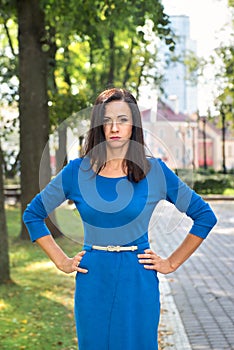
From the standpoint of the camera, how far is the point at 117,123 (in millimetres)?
3873

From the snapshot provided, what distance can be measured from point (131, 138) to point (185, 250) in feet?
2.09

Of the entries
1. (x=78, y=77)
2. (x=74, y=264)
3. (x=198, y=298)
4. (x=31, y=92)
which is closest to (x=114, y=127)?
(x=74, y=264)

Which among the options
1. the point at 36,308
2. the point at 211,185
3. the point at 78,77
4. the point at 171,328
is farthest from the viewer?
the point at 211,185

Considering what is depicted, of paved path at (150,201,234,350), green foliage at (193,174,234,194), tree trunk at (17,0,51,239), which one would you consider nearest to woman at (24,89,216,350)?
paved path at (150,201,234,350)

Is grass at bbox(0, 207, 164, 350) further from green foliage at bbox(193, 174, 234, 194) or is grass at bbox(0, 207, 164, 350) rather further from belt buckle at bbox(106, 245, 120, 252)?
green foliage at bbox(193, 174, 234, 194)

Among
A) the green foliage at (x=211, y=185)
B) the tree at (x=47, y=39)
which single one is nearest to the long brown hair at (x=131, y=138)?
the tree at (x=47, y=39)

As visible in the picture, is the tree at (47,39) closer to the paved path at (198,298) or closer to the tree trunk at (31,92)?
the tree trunk at (31,92)

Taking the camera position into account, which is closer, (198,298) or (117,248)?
(117,248)

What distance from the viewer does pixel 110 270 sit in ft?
12.5

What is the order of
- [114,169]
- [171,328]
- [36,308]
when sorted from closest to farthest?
[114,169]
[171,328]
[36,308]

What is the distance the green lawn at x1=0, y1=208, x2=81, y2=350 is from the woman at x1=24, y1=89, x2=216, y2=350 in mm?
3234

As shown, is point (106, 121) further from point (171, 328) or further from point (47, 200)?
point (171, 328)

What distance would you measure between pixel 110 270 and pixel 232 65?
32.0m

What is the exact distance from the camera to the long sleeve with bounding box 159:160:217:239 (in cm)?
388
